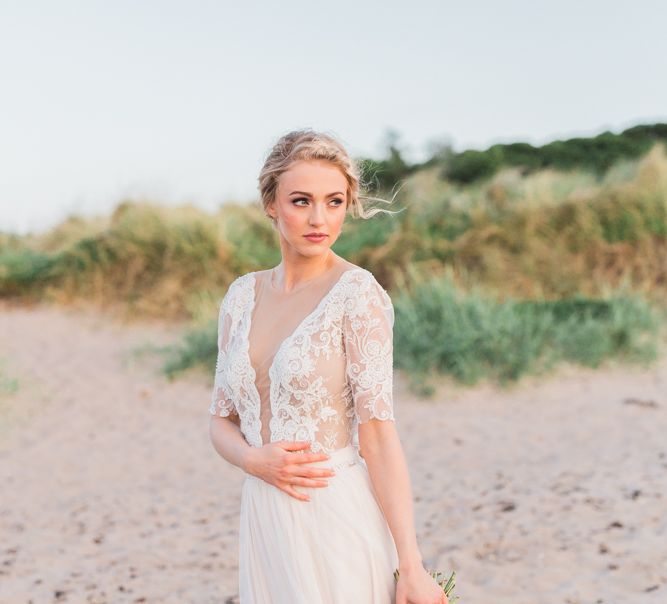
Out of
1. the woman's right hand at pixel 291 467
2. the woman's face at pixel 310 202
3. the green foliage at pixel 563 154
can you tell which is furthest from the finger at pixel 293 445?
the green foliage at pixel 563 154

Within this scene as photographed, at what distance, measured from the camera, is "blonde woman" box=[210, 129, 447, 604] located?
1669mm

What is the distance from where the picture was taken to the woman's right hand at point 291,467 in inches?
65.8

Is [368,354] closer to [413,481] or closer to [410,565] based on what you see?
[410,565]

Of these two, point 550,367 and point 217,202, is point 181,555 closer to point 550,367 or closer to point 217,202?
point 550,367

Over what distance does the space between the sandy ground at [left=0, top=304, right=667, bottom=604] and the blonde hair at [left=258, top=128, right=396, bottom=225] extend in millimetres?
2588

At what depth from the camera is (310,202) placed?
1733mm

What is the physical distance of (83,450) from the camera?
6.95 metres

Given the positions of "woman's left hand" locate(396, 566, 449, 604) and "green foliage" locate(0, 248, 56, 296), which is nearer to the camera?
"woman's left hand" locate(396, 566, 449, 604)

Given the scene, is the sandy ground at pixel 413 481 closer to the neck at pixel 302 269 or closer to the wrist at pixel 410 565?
the wrist at pixel 410 565

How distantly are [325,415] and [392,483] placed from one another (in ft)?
0.64

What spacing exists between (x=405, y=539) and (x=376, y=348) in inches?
15.2

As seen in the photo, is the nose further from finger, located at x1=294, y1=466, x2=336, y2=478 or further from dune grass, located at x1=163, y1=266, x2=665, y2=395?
dune grass, located at x1=163, y1=266, x2=665, y2=395

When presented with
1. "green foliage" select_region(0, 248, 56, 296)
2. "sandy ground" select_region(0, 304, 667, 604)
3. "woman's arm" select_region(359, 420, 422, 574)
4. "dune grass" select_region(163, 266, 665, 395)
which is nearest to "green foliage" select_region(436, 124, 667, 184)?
"green foliage" select_region(0, 248, 56, 296)

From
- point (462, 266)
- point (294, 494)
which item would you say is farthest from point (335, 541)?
point (462, 266)
